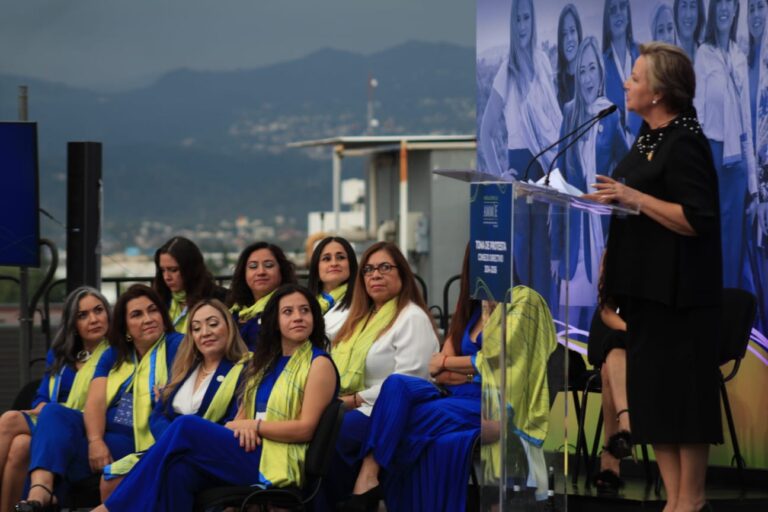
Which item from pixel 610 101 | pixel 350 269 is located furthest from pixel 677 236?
pixel 350 269

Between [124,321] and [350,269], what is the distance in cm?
113

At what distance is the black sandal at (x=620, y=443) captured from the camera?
5.82 meters

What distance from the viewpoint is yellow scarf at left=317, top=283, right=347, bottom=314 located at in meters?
6.96

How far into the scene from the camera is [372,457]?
5.81m

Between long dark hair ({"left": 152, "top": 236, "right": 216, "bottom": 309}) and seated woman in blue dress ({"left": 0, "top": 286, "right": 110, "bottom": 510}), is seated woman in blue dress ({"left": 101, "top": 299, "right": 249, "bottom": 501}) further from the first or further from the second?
long dark hair ({"left": 152, "top": 236, "right": 216, "bottom": 309})

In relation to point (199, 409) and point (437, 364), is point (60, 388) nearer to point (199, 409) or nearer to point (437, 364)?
point (199, 409)

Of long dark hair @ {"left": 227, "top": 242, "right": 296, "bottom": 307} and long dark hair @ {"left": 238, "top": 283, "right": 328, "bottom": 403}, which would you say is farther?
long dark hair @ {"left": 227, "top": 242, "right": 296, "bottom": 307}

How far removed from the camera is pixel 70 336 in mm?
6695

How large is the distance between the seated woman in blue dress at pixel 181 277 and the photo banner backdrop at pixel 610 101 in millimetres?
1524

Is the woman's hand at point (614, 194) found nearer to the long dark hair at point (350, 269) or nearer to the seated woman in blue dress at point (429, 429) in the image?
the seated woman in blue dress at point (429, 429)

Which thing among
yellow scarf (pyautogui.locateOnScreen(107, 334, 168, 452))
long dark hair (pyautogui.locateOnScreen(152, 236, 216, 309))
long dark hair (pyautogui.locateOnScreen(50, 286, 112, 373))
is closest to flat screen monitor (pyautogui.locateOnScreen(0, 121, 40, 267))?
long dark hair (pyautogui.locateOnScreen(152, 236, 216, 309))

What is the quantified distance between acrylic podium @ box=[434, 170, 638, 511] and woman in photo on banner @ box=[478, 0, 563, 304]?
7.06ft

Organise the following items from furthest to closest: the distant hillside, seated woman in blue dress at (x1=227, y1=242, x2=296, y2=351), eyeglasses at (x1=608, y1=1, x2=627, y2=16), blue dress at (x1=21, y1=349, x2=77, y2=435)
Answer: the distant hillside < seated woman in blue dress at (x1=227, y1=242, x2=296, y2=351) < blue dress at (x1=21, y1=349, x2=77, y2=435) < eyeglasses at (x1=608, y1=1, x2=627, y2=16)

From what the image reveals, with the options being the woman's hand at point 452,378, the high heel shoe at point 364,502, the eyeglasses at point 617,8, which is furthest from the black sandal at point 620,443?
the eyeglasses at point 617,8
